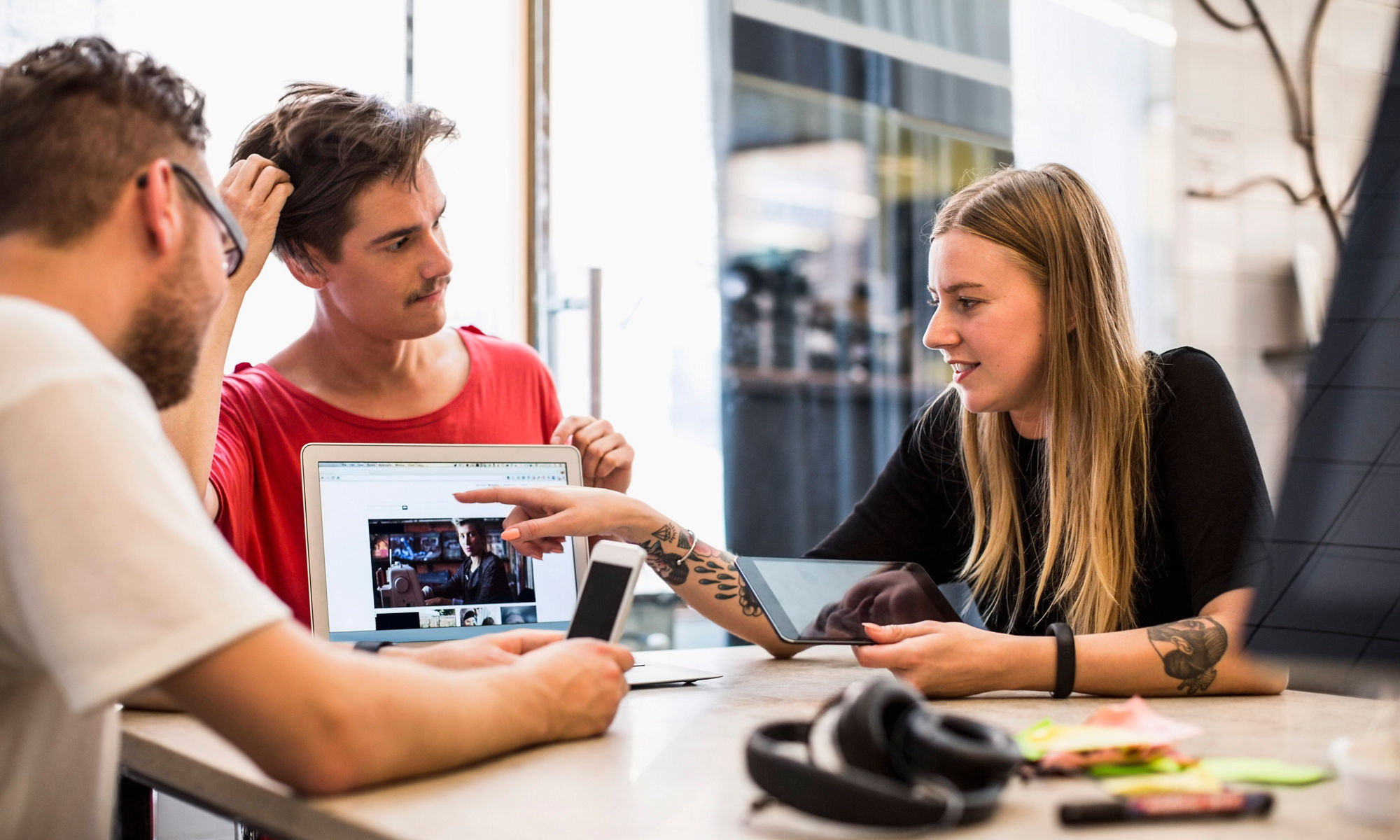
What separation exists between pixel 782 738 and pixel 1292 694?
702 millimetres

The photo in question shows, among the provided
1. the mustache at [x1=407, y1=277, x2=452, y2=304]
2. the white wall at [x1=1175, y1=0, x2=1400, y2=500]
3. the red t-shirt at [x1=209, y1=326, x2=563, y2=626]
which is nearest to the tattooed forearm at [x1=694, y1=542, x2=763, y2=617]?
the red t-shirt at [x1=209, y1=326, x2=563, y2=626]

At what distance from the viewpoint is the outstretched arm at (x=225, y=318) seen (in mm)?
1327

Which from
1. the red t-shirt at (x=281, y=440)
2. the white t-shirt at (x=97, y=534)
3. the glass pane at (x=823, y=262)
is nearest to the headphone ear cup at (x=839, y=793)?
the white t-shirt at (x=97, y=534)

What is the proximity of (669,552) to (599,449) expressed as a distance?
0.18 meters

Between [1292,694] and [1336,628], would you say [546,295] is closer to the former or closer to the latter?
[1292,694]

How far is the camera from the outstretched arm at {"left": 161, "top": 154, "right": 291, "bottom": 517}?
4.35 ft

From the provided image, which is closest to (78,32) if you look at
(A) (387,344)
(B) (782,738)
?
(A) (387,344)

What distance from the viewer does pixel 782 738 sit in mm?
742

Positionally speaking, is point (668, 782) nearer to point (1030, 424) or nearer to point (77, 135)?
point (77, 135)

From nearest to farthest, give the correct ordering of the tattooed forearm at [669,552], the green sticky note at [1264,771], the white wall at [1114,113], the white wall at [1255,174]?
1. the green sticky note at [1264,771]
2. the tattooed forearm at [669,552]
3. the white wall at [1255,174]
4. the white wall at [1114,113]

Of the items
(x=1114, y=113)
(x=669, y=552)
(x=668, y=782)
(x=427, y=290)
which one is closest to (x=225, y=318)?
(x=427, y=290)

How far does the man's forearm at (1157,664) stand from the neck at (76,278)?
828 millimetres

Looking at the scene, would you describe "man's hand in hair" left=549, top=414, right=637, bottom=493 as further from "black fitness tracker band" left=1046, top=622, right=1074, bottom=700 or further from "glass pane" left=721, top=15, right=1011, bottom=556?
"glass pane" left=721, top=15, right=1011, bottom=556

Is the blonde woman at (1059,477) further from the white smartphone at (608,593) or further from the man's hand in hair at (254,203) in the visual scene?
the man's hand in hair at (254,203)
